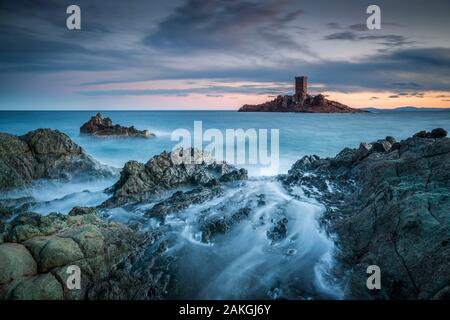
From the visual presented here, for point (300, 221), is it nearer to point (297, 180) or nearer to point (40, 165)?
point (297, 180)

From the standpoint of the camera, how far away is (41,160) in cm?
1079

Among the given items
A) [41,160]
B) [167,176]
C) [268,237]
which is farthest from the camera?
[41,160]

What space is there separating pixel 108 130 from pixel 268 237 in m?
23.1

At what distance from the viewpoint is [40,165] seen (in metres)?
10.7

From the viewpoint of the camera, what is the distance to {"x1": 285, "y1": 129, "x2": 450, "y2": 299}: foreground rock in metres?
3.71

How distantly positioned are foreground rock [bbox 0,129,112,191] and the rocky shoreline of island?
2.42ft

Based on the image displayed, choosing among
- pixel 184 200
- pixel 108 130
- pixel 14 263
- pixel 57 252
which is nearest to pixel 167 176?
pixel 184 200

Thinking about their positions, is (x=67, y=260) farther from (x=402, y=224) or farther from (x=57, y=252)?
(x=402, y=224)

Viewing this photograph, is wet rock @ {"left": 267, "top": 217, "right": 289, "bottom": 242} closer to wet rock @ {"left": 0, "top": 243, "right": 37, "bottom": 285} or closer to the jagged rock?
the jagged rock

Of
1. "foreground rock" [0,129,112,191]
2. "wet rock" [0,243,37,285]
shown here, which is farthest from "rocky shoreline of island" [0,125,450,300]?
"foreground rock" [0,129,112,191]

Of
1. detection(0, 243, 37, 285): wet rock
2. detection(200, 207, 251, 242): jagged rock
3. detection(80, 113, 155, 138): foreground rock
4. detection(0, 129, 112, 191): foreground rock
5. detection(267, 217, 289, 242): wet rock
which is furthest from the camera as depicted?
detection(80, 113, 155, 138): foreground rock

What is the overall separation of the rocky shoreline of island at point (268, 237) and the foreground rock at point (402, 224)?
0.5 inches

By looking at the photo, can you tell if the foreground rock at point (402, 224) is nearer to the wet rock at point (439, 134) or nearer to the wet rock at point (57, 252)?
the wet rock at point (439, 134)

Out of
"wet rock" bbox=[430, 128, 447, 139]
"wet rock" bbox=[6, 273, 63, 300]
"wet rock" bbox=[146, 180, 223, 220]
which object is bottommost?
"wet rock" bbox=[6, 273, 63, 300]
